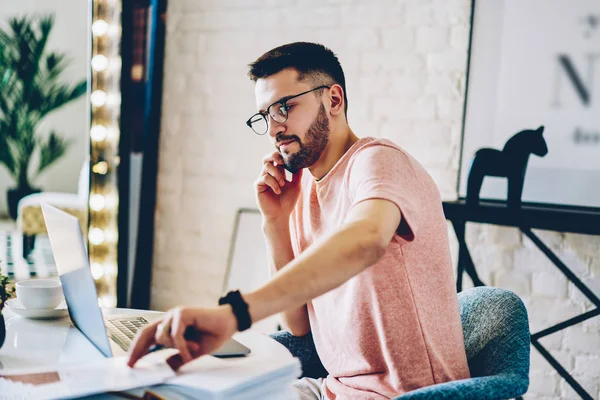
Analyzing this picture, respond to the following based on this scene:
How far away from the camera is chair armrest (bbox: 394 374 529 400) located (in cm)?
100

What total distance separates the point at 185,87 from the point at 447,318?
6.59ft

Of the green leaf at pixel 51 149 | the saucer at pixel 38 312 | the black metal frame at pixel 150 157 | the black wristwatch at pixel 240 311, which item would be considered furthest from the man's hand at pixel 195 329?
the green leaf at pixel 51 149

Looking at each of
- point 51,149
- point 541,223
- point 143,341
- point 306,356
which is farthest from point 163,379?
point 51,149

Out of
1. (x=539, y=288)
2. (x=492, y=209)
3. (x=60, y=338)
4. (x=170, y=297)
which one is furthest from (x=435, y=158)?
(x=60, y=338)

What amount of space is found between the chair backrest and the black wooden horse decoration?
669mm

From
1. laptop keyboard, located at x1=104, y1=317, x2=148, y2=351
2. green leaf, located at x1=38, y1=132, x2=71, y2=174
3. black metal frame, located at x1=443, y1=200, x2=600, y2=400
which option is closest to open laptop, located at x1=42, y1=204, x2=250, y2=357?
laptop keyboard, located at x1=104, y1=317, x2=148, y2=351

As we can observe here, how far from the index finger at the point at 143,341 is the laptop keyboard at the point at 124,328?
0.63 feet

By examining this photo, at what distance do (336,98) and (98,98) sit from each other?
1660 millimetres

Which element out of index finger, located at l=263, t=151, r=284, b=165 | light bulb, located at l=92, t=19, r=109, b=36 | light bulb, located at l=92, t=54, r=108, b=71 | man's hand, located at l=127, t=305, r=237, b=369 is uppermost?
light bulb, located at l=92, t=19, r=109, b=36

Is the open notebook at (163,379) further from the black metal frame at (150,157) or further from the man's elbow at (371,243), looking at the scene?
the black metal frame at (150,157)

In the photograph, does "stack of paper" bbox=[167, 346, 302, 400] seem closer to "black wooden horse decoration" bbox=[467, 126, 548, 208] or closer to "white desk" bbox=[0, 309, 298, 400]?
"white desk" bbox=[0, 309, 298, 400]

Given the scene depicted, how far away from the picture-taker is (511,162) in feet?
6.42

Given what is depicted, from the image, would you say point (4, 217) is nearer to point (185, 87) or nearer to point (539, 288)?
point (185, 87)

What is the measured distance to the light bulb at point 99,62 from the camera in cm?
271
